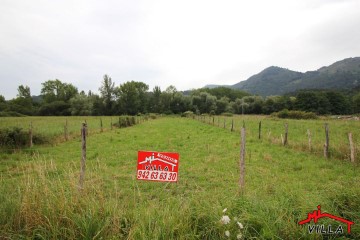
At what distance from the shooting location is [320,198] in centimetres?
365

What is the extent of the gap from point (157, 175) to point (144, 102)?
76.5 metres

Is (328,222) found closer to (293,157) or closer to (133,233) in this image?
(133,233)

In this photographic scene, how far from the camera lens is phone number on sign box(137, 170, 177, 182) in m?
3.80

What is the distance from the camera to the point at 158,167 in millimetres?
3818

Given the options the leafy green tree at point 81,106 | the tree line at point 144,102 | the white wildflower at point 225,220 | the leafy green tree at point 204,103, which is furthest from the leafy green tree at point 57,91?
the white wildflower at point 225,220

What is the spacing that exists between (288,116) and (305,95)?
3673cm

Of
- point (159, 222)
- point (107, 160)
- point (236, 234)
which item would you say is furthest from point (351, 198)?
point (107, 160)

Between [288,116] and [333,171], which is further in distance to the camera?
[288,116]

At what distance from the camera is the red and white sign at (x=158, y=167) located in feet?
12.5

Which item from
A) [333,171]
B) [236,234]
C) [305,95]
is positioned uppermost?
[305,95]

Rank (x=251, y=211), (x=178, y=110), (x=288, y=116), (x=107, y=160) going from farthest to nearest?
(x=178, y=110), (x=288, y=116), (x=107, y=160), (x=251, y=211)

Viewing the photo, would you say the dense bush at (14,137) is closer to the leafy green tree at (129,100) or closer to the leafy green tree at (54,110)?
the leafy green tree at (129,100)

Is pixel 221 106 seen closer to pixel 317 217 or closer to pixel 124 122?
pixel 124 122

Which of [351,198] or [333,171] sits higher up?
[351,198]
